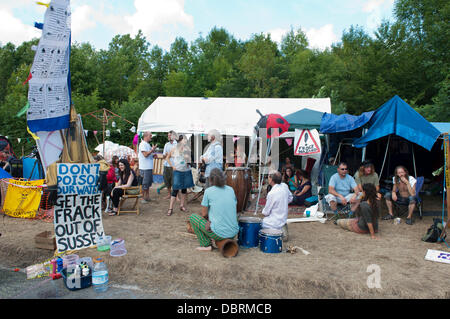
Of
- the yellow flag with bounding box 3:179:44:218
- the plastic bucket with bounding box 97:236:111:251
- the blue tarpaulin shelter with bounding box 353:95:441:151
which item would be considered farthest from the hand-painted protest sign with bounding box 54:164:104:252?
the blue tarpaulin shelter with bounding box 353:95:441:151

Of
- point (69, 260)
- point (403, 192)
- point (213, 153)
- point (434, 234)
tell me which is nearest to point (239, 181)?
point (213, 153)

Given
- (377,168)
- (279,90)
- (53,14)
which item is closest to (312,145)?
(377,168)

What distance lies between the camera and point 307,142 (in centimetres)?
752

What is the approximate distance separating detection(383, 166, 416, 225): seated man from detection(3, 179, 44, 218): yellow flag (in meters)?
7.18

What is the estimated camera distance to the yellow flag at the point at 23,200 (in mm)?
6719

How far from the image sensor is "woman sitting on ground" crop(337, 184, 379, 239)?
5.63 m

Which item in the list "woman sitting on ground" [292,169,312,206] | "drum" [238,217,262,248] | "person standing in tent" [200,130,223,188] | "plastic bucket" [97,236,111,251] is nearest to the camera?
"plastic bucket" [97,236,111,251]

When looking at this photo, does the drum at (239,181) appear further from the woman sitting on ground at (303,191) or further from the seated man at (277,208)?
the seated man at (277,208)

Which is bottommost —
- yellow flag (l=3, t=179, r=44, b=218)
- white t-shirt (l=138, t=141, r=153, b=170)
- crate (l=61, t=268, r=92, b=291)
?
crate (l=61, t=268, r=92, b=291)

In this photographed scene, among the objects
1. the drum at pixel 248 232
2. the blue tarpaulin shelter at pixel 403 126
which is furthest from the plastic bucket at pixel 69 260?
the blue tarpaulin shelter at pixel 403 126

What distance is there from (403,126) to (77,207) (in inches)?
241

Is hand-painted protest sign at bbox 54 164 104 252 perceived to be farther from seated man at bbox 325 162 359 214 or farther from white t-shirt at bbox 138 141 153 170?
seated man at bbox 325 162 359 214

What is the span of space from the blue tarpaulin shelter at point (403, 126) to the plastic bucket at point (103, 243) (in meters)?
5.37

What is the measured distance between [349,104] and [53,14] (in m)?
22.1
